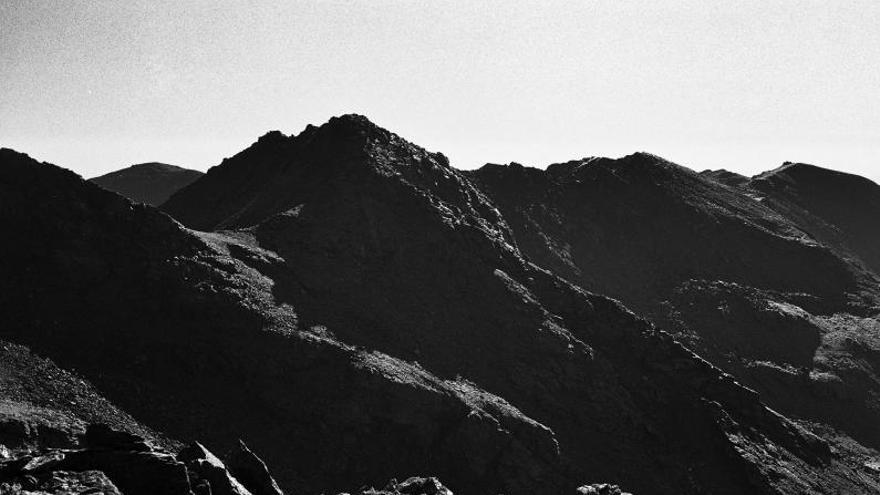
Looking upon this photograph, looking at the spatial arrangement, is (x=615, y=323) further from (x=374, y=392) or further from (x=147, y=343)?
(x=147, y=343)

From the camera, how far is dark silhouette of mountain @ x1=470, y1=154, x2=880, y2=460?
3029 inches

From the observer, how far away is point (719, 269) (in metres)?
96.9

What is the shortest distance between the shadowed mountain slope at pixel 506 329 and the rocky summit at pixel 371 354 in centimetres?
25

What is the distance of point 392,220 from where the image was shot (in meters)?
70.6

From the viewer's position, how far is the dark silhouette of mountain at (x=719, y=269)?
7694cm

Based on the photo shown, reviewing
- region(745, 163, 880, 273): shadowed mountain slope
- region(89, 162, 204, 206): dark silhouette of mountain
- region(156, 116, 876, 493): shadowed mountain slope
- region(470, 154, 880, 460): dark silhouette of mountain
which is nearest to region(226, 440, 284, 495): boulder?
region(156, 116, 876, 493): shadowed mountain slope

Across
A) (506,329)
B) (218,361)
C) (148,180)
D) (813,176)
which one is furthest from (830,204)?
(148,180)

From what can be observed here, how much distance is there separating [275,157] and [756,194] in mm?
98709

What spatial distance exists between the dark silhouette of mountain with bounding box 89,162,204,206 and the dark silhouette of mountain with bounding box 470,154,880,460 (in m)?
82.1

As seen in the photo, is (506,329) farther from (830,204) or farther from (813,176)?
(813,176)

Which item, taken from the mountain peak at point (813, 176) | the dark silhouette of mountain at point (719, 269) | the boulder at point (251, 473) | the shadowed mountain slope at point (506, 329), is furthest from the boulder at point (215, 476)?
the mountain peak at point (813, 176)

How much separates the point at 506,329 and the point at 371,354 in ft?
51.3

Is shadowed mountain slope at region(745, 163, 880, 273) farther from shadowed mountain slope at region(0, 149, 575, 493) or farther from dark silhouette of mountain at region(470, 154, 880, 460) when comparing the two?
shadowed mountain slope at region(0, 149, 575, 493)

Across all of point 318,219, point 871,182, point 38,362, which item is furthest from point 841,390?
point 871,182
